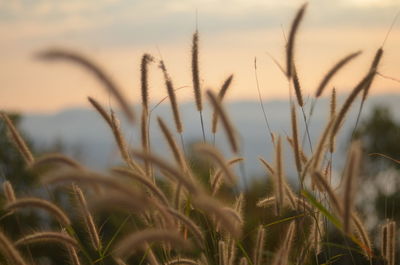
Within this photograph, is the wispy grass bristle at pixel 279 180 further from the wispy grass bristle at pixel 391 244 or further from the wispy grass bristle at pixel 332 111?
the wispy grass bristle at pixel 391 244

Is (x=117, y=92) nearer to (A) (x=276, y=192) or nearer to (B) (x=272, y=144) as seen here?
(A) (x=276, y=192)

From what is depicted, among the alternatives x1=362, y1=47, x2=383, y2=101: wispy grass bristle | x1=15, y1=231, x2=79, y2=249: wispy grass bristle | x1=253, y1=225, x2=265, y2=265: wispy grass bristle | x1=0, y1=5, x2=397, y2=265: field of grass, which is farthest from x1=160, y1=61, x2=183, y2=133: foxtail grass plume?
x1=362, y1=47, x2=383, y2=101: wispy grass bristle

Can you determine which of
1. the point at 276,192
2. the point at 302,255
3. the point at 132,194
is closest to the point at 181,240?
the point at 132,194

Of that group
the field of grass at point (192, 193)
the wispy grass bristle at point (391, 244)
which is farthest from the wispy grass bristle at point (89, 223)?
the wispy grass bristle at point (391, 244)

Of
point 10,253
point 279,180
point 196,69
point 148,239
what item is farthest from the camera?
point 196,69

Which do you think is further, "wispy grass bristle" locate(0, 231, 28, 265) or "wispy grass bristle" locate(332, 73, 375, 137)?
"wispy grass bristle" locate(332, 73, 375, 137)

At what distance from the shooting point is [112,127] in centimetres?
398

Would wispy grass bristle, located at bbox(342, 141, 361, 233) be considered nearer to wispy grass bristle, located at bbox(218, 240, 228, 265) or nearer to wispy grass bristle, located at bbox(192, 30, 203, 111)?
wispy grass bristle, located at bbox(218, 240, 228, 265)

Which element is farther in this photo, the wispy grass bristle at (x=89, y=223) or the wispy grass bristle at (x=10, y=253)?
the wispy grass bristle at (x=89, y=223)

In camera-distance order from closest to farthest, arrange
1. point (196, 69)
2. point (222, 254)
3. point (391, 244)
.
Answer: point (222, 254), point (391, 244), point (196, 69)

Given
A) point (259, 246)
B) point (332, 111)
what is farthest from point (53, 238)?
point (332, 111)

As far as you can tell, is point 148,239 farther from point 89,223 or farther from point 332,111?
point 332,111

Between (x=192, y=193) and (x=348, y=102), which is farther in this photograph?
(x=348, y=102)

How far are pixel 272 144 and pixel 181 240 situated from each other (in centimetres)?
181
